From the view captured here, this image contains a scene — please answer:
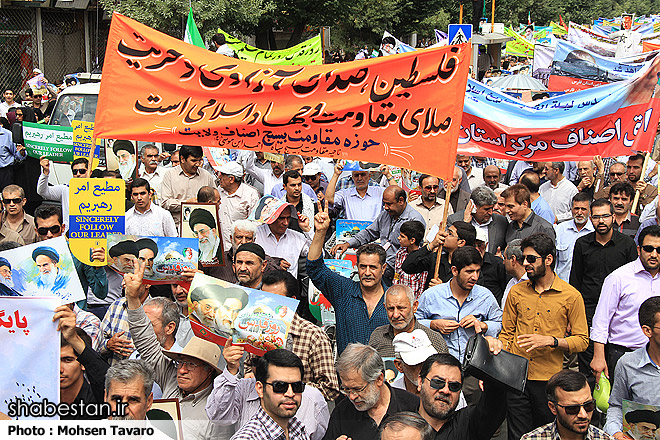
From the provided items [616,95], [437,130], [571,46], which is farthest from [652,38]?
[437,130]

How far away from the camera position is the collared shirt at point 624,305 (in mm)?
6246

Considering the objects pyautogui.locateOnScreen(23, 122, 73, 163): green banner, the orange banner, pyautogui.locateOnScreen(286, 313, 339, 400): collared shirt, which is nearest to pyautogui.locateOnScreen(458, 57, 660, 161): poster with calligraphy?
the orange banner

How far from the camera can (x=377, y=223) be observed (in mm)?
8336

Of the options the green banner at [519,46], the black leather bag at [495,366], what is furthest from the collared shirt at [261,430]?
the green banner at [519,46]

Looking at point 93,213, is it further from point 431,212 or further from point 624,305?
point 624,305

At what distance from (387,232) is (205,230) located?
5.95 ft

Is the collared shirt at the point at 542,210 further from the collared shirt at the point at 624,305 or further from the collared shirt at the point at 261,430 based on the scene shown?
the collared shirt at the point at 261,430

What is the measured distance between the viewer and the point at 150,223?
8305 millimetres

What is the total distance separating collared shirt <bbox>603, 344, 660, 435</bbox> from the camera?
5.18 meters

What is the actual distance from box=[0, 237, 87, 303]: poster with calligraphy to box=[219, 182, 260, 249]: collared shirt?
2781 mm

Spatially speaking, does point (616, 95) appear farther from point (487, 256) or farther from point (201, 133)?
point (201, 133)

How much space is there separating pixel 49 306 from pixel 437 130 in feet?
10.3

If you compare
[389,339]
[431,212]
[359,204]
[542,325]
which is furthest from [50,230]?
[542,325]

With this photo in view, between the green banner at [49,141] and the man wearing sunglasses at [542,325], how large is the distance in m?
7.15
